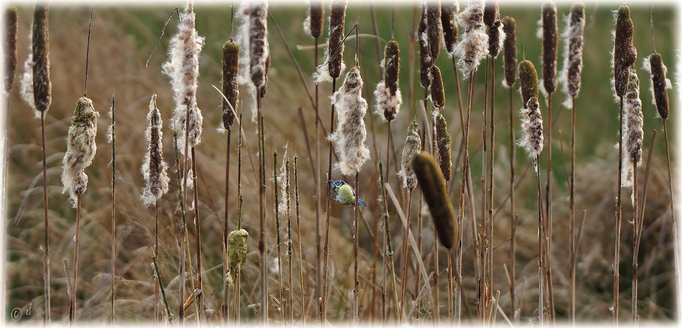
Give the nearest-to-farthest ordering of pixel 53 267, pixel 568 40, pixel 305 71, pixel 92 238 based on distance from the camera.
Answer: pixel 568 40
pixel 53 267
pixel 92 238
pixel 305 71

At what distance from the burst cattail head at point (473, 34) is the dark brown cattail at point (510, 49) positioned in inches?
6.8

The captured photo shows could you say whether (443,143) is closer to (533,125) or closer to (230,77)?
(533,125)

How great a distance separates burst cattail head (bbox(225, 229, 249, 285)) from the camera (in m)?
0.90

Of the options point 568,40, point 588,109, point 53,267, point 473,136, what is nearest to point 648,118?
point 588,109

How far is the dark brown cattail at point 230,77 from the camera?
33.1 inches

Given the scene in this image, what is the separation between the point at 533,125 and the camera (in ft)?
3.15

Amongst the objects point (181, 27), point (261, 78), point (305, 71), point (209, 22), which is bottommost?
point (261, 78)

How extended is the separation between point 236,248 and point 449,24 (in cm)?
48

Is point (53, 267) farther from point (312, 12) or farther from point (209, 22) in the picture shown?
point (209, 22)

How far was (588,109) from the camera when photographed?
348 centimetres

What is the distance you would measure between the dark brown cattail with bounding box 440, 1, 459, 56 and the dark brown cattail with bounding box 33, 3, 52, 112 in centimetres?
58

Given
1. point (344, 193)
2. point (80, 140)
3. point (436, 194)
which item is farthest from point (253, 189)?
point (436, 194)

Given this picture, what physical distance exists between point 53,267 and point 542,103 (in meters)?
2.41

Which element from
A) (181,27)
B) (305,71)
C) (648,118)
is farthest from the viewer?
(305,71)
